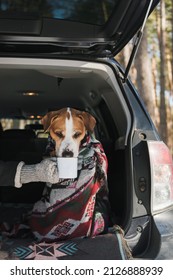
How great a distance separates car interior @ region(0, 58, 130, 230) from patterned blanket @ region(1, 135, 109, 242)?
186 millimetres

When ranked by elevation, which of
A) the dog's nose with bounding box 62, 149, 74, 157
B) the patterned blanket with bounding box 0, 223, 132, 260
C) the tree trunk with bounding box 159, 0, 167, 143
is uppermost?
the tree trunk with bounding box 159, 0, 167, 143

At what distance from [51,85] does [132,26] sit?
154 cm

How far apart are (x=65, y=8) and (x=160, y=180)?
1232 millimetres

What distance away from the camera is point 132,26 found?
10.2 feet

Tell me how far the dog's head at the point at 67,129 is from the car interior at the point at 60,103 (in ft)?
1.12

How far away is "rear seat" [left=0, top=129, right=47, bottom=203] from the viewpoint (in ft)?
13.9

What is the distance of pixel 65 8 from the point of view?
3094 millimetres

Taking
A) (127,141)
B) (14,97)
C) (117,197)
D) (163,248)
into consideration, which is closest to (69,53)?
(127,141)

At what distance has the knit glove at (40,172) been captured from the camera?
8.87ft

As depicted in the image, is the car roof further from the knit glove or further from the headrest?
the headrest

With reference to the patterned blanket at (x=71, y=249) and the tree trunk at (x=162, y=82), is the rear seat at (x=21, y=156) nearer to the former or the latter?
the patterned blanket at (x=71, y=249)

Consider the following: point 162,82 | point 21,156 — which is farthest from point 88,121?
point 162,82

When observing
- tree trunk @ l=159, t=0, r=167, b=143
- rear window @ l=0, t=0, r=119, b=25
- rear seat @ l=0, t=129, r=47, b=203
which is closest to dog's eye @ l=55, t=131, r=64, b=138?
rear window @ l=0, t=0, r=119, b=25
